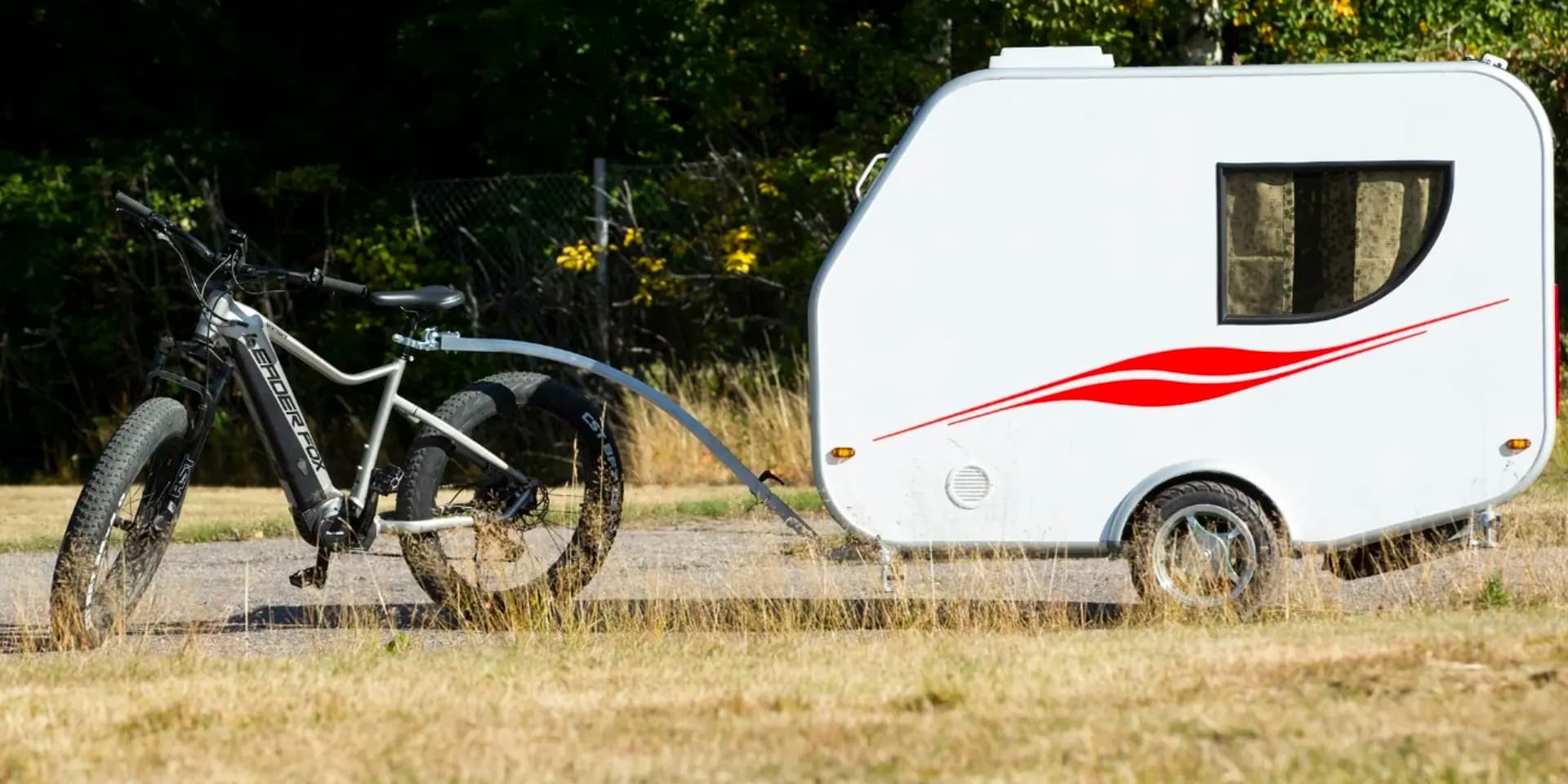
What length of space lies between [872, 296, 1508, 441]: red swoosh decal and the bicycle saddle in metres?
2.02

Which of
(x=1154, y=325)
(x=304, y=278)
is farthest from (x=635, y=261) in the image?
(x=1154, y=325)

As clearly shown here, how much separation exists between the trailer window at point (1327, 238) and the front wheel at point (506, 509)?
96.0 inches

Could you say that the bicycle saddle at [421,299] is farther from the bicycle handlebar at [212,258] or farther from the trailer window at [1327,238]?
the trailer window at [1327,238]

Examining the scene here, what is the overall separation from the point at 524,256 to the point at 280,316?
2524 mm

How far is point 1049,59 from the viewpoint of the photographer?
7.75 m

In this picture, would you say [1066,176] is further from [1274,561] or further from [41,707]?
[41,707]

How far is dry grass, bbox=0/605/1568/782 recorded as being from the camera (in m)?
4.79

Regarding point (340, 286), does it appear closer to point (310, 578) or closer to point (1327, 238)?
point (310, 578)

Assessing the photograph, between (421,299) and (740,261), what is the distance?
26.5 ft

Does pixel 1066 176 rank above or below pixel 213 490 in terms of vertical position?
above

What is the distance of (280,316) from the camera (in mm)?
18062

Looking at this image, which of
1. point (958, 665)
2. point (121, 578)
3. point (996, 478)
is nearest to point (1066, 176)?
point (996, 478)

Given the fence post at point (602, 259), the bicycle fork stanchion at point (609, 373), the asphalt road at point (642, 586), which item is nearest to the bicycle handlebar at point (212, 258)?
the bicycle fork stanchion at point (609, 373)

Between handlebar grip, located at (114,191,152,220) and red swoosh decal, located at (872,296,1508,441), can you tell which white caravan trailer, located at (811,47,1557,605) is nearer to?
red swoosh decal, located at (872,296,1508,441)
